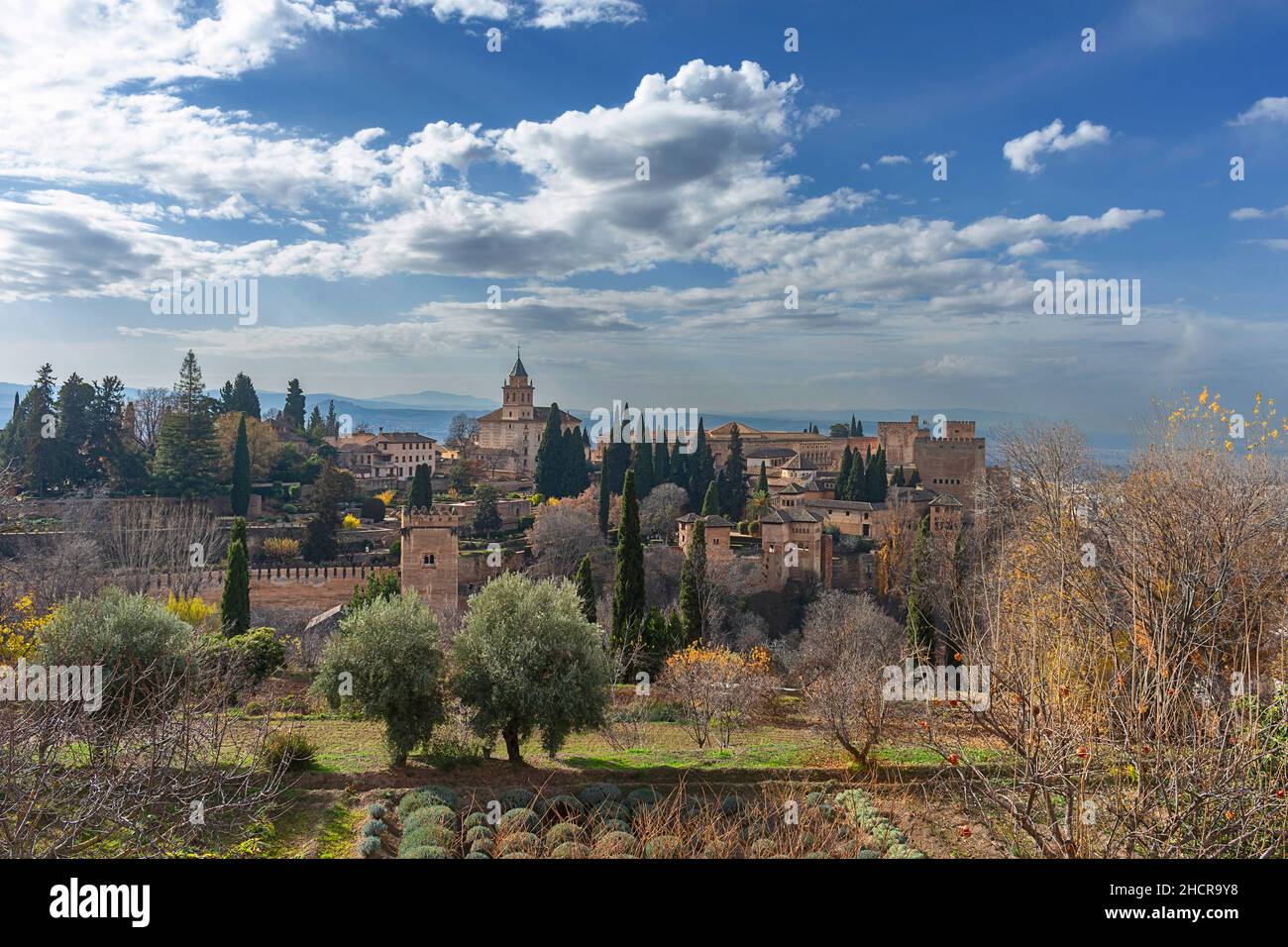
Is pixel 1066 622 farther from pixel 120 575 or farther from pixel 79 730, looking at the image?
pixel 120 575

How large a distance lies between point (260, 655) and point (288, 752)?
Answer: 22.9ft

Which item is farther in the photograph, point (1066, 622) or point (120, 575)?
point (120, 575)

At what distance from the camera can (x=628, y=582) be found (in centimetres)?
2084

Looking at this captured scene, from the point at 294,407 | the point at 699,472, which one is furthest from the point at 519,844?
the point at 294,407

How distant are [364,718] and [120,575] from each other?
16473 millimetres

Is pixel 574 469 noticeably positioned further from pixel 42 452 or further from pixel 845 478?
pixel 42 452

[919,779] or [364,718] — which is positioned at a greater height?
[364,718]

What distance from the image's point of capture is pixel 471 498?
39719mm

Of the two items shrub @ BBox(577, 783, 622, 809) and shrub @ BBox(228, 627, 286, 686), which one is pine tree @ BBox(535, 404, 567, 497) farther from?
shrub @ BBox(577, 783, 622, 809)

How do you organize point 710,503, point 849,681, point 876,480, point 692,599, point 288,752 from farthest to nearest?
point 876,480 < point 710,503 < point 692,599 < point 849,681 < point 288,752

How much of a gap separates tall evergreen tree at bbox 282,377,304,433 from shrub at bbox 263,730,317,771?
43590 millimetres

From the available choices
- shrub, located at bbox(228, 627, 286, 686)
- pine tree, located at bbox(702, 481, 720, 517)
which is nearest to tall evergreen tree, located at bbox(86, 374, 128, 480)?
shrub, located at bbox(228, 627, 286, 686)

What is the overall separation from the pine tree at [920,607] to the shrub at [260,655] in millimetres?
13940
